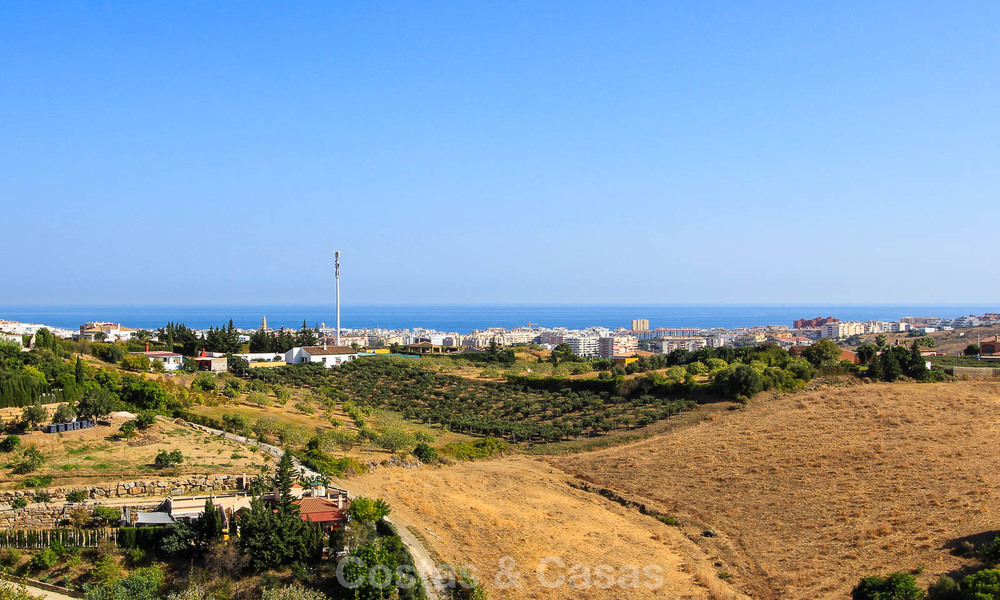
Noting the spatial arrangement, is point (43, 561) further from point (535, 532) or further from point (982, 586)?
point (982, 586)

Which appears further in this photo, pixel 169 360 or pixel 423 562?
pixel 169 360

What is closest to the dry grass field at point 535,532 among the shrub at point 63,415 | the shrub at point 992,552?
the shrub at point 992,552

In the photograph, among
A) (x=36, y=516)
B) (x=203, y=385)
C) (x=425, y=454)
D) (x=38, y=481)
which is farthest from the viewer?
(x=203, y=385)

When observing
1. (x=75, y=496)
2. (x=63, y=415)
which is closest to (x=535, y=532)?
(x=75, y=496)

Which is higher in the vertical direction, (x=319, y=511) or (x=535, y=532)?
(x=319, y=511)

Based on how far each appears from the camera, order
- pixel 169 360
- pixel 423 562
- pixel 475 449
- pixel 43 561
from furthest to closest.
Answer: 1. pixel 169 360
2. pixel 475 449
3. pixel 423 562
4. pixel 43 561

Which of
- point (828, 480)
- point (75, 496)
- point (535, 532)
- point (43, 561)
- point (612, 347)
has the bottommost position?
point (612, 347)

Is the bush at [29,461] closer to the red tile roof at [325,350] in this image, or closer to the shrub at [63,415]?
the shrub at [63,415]
